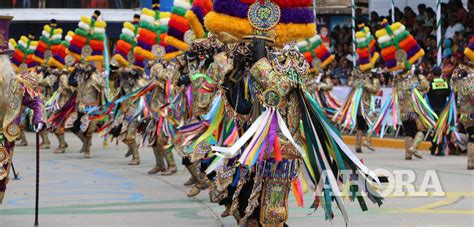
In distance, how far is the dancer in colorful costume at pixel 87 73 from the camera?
20.7 meters

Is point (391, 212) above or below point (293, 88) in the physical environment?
below

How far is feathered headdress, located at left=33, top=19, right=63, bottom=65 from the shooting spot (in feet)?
80.4

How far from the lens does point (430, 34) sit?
2494 centimetres

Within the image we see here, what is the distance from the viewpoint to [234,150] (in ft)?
25.1

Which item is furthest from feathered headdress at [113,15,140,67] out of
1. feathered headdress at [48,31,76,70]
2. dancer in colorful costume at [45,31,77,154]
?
feathered headdress at [48,31,76,70]

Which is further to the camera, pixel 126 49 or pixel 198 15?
pixel 126 49

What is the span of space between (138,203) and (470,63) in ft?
21.1

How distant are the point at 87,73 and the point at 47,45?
175 inches

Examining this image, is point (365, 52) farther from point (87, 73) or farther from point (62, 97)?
point (62, 97)

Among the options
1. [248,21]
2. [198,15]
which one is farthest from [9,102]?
→ [198,15]

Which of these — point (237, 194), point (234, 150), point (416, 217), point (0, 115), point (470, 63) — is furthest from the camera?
point (470, 63)

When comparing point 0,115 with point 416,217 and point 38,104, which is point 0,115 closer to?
point 38,104

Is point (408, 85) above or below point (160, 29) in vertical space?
below

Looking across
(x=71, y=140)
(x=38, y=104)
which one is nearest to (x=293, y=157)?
(x=38, y=104)
